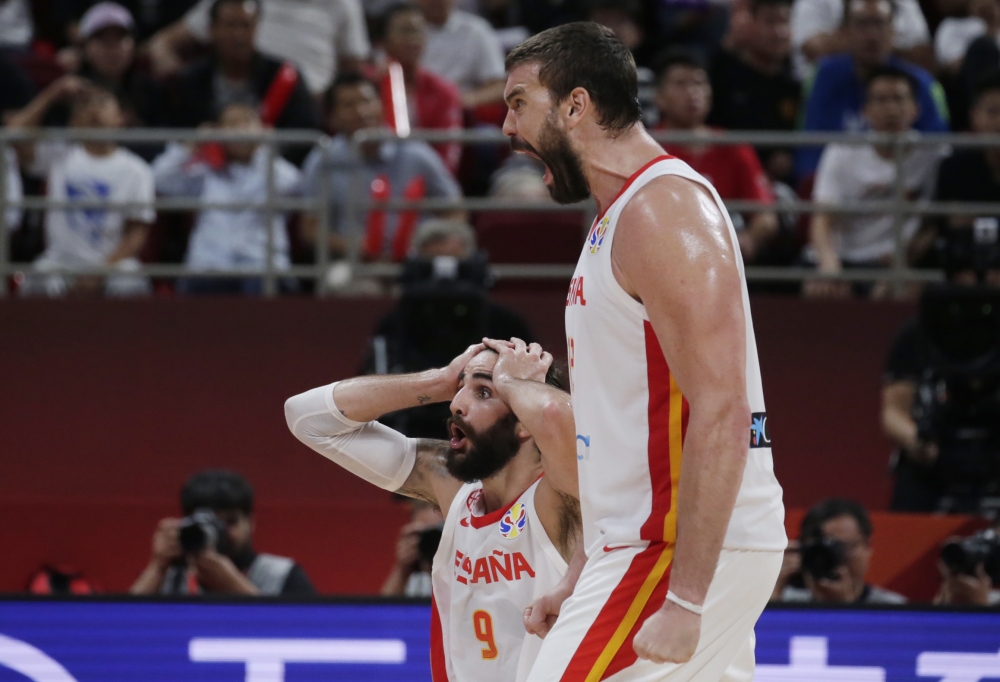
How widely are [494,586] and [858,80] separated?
5998mm

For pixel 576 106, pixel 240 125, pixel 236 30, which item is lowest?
pixel 240 125

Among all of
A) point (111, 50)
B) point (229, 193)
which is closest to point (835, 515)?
point (229, 193)

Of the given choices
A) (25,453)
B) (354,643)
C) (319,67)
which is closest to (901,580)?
(354,643)

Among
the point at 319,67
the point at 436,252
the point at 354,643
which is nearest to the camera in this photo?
the point at 354,643

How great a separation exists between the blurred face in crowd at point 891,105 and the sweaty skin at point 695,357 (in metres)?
5.99

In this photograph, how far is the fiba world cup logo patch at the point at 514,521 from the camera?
4016 millimetres

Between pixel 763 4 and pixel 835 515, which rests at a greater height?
pixel 763 4

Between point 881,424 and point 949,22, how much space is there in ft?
12.0

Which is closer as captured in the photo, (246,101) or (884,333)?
(884,333)

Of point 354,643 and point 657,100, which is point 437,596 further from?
point 657,100

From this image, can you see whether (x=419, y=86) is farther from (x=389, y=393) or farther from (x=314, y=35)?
(x=389, y=393)

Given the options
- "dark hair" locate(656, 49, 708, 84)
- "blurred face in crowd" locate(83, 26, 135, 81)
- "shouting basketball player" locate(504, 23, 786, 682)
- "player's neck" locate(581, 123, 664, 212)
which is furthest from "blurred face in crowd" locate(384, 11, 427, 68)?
"player's neck" locate(581, 123, 664, 212)

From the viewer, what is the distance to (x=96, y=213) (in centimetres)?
888

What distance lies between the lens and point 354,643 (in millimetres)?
5359
